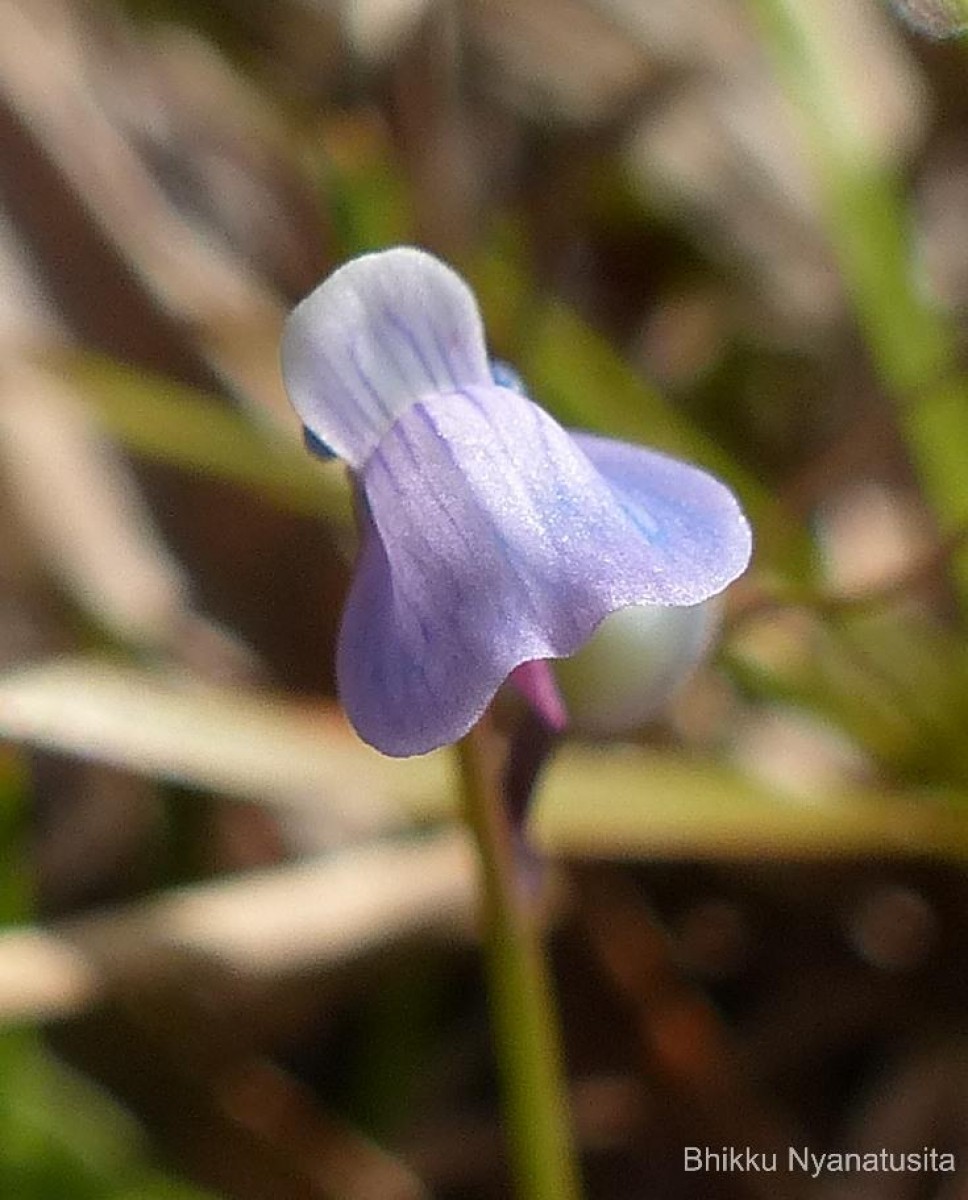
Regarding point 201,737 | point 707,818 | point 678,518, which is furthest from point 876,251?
point 678,518

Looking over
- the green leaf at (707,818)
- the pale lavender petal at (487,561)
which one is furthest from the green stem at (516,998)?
the green leaf at (707,818)

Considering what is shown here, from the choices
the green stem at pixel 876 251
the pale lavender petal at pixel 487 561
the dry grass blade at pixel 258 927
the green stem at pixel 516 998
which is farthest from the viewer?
the green stem at pixel 876 251

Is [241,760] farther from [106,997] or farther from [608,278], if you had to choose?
[608,278]

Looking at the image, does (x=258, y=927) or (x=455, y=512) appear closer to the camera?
(x=455, y=512)

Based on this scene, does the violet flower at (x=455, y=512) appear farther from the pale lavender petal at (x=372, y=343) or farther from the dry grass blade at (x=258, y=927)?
the dry grass blade at (x=258, y=927)

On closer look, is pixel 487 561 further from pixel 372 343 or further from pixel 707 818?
pixel 707 818

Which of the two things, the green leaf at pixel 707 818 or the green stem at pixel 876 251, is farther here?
the green stem at pixel 876 251

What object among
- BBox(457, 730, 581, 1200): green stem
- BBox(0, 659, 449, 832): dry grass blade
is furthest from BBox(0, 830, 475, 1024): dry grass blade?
BBox(457, 730, 581, 1200): green stem

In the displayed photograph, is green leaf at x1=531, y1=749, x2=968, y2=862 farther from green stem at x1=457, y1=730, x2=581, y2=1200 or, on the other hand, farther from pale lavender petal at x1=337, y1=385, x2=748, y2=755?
pale lavender petal at x1=337, y1=385, x2=748, y2=755

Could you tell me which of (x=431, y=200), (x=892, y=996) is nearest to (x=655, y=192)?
(x=431, y=200)
